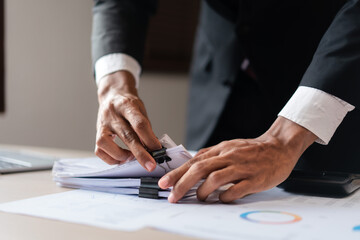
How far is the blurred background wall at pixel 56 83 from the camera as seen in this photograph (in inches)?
121

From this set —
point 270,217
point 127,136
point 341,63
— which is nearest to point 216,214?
point 270,217

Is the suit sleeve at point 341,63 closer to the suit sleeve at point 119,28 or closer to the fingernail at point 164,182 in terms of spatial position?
the fingernail at point 164,182

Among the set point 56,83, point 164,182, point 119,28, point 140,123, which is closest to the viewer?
point 164,182

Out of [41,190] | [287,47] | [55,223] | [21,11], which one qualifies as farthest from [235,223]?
[21,11]

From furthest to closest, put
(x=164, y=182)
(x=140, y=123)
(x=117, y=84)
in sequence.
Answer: (x=117, y=84), (x=140, y=123), (x=164, y=182)

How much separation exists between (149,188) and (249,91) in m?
0.71

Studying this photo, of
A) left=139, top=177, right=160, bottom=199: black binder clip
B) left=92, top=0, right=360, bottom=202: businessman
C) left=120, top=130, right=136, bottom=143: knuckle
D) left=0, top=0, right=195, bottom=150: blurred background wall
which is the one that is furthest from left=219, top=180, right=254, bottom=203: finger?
left=0, top=0, right=195, bottom=150: blurred background wall

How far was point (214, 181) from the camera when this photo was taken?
69 cm

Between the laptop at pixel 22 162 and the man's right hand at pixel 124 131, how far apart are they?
22 centimetres

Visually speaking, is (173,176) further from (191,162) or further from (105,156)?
(105,156)

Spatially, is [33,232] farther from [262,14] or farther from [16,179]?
[262,14]

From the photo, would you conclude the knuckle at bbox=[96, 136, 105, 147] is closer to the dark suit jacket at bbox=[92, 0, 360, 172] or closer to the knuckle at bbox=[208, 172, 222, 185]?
the knuckle at bbox=[208, 172, 222, 185]

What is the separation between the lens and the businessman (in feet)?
2.48

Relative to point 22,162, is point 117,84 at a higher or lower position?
higher
